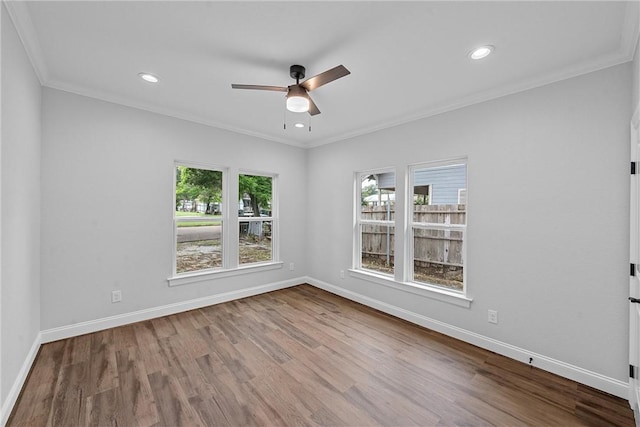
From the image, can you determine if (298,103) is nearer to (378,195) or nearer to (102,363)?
(378,195)

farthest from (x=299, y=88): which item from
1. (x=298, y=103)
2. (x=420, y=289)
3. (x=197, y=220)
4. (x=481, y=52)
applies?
(x=420, y=289)

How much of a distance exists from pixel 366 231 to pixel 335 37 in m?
2.84

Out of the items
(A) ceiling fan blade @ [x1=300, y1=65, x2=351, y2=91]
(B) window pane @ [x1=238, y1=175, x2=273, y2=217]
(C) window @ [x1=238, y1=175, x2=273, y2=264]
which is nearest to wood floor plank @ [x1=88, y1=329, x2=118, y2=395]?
(C) window @ [x1=238, y1=175, x2=273, y2=264]

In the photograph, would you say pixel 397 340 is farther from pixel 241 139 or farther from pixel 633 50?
pixel 241 139

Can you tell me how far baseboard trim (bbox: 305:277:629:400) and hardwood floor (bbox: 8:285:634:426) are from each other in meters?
0.07

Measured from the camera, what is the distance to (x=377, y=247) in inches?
162

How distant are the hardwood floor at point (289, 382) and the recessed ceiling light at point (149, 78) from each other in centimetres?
265

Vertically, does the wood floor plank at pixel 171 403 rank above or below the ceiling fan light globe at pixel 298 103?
below

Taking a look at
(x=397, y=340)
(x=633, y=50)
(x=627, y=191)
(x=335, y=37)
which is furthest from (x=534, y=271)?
(x=335, y=37)

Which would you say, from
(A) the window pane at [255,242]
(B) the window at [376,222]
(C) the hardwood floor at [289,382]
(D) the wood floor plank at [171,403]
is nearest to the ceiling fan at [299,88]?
(B) the window at [376,222]

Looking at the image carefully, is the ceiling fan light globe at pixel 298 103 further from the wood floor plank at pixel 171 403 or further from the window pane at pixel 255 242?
the window pane at pixel 255 242

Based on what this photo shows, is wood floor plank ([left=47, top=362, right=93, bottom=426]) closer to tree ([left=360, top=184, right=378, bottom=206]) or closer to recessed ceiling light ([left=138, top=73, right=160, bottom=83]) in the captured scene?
recessed ceiling light ([left=138, top=73, right=160, bottom=83])

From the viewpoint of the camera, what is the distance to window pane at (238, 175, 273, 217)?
4312 millimetres

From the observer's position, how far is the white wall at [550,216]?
2090 millimetres
